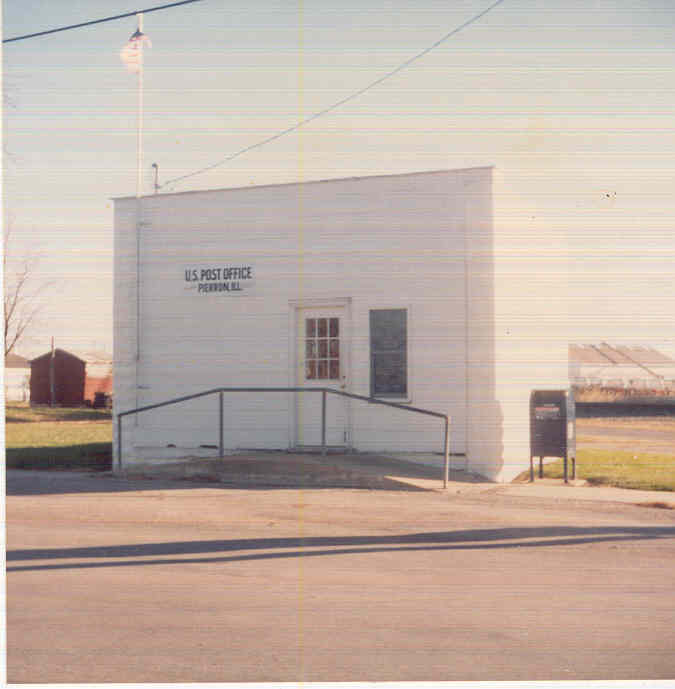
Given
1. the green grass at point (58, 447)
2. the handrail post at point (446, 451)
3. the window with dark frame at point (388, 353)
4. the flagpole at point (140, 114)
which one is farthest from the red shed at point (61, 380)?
the handrail post at point (446, 451)

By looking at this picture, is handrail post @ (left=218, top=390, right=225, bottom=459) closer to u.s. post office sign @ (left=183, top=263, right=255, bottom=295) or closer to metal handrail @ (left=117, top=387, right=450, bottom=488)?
metal handrail @ (left=117, top=387, right=450, bottom=488)

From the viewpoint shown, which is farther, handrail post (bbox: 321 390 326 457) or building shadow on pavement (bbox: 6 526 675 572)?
handrail post (bbox: 321 390 326 457)

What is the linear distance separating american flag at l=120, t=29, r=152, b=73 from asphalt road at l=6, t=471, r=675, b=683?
9956 millimetres

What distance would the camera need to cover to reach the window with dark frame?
15.7 m

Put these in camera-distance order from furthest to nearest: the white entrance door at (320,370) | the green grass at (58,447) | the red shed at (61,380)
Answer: the red shed at (61,380)
the green grass at (58,447)
the white entrance door at (320,370)

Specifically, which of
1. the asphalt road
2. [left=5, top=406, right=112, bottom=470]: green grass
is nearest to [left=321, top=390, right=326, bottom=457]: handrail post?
the asphalt road

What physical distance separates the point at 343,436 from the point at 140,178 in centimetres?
697

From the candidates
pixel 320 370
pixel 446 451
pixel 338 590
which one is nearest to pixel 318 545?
pixel 338 590

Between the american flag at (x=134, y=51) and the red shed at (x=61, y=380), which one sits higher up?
the american flag at (x=134, y=51)

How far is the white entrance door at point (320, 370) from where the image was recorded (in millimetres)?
16000

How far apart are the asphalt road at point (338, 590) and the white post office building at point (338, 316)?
3134 mm

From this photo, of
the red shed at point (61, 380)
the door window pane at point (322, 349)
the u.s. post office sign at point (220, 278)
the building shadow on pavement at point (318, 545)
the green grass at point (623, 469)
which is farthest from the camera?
the red shed at point (61, 380)

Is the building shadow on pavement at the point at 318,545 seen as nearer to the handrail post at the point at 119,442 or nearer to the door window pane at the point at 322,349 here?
the door window pane at the point at 322,349

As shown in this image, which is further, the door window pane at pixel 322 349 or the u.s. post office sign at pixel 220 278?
the u.s. post office sign at pixel 220 278
